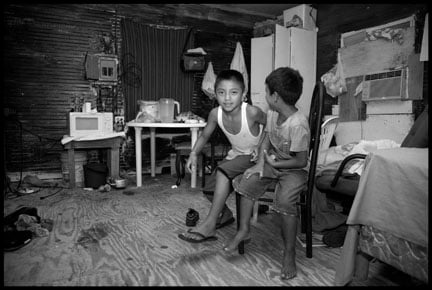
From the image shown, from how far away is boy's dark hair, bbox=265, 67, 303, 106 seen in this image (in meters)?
1.80

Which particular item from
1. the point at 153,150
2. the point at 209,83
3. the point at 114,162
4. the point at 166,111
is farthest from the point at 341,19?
the point at 114,162

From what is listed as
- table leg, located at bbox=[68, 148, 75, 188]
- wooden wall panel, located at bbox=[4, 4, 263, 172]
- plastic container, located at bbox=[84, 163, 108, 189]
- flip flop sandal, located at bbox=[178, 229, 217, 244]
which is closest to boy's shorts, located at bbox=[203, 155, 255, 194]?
flip flop sandal, located at bbox=[178, 229, 217, 244]

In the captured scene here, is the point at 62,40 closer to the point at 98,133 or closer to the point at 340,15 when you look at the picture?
the point at 98,133

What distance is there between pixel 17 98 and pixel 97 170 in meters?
1.67

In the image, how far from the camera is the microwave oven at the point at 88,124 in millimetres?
3736

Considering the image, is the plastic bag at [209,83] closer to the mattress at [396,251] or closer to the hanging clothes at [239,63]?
the hanging clothes at [239,63]

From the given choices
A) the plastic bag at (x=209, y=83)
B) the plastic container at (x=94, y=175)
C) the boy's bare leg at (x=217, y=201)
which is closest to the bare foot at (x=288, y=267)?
the boy's bare leg at (x=217, y=201)

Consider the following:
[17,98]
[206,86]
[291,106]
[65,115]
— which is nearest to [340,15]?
[206,86]

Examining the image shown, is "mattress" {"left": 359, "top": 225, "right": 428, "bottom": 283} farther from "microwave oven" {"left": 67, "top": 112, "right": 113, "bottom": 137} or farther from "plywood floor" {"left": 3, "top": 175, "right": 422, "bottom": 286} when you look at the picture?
"microwave oven" {"left": 67, "top": 112, "right": 113, "bottom": 137}

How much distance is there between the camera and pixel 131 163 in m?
4.79

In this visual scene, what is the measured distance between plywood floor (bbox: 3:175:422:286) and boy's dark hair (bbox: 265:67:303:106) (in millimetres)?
1018

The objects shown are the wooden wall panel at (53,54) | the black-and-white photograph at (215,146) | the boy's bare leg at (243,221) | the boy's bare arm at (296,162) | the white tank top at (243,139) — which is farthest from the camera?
the wooden wall panel at (53,54)

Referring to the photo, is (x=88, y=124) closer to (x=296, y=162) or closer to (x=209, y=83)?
(x=209, y=83)

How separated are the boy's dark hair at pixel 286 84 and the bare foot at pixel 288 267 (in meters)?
0.92
